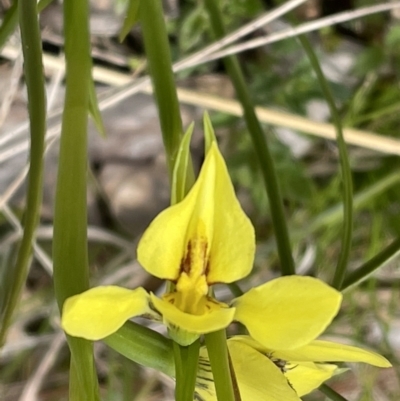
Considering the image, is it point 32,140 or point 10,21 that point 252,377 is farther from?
point 10,21

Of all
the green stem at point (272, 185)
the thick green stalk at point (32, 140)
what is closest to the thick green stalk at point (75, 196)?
the thick green stalk at point (32, 140)

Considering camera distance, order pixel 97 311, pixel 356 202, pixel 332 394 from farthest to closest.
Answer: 1. pixel 356 202
2. pixel 332 394
3. pixel 97 311

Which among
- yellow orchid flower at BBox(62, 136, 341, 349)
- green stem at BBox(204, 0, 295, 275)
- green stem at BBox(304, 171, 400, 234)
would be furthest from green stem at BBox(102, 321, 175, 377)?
green stem at BBox(304, 171, 400, 234)

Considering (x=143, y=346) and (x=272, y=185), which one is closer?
(x=143, y=346)

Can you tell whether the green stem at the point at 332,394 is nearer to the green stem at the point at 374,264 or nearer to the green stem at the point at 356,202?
the green stem at the point at 374,264

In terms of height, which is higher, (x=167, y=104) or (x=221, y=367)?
(x=167, y=104)

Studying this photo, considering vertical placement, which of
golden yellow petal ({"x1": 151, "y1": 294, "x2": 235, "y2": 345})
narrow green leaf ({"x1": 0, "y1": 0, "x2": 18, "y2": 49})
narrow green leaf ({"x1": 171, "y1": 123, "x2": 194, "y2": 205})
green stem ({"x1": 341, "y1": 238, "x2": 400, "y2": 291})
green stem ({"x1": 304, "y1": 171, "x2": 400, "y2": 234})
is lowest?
golden yellow petal ({"x1": 151, "y1": 294, "x2": 235, "y2": 345})

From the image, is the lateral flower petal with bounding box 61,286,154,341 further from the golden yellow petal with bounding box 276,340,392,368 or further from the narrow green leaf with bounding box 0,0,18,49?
the narrow green leaf with bounding box 0,0,18,49

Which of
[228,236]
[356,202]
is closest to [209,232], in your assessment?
[228,236]
